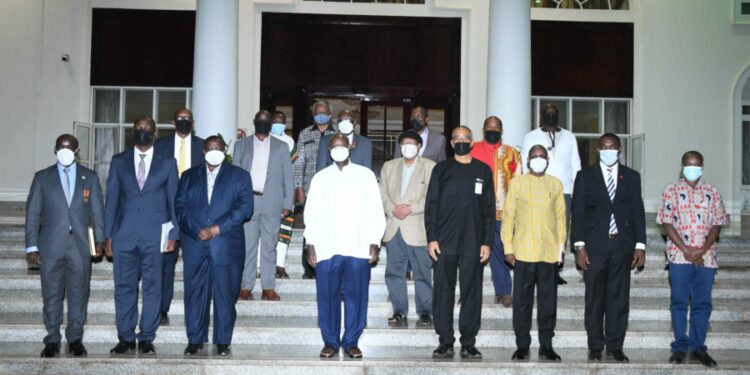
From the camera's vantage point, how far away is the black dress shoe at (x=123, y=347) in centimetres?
733

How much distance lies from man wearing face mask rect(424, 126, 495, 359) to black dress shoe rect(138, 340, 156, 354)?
8.68ft

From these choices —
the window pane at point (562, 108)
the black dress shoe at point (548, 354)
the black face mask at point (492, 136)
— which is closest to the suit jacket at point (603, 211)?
the black dress shoe at point (548, 354)

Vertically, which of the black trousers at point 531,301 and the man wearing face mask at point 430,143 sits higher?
the man wearing face mask at point 430,143

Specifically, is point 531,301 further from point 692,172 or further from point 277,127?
point 277,127

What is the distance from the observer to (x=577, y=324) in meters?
8.43

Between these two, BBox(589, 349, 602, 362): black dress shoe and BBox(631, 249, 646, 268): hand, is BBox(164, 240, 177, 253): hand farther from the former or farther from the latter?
BBox(631, 249, 646, 268): hand

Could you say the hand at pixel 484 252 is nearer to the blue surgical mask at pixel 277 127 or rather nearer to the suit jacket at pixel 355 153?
the suit jacket at pixel 355 153

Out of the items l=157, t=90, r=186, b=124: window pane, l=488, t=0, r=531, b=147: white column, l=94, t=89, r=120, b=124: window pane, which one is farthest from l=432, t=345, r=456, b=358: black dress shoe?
l=94, t=89, r=120, b=124: window pane

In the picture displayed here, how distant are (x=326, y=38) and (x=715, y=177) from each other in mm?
8232

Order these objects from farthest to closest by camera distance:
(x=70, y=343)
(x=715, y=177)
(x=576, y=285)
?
(x=715, y=177) < (x=576, y=285) < (x=70, y=343)

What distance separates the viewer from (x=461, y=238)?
7.43 meters

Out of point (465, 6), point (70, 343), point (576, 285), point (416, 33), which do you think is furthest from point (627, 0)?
point (70, 343)

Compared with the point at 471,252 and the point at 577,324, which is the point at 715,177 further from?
the point at 471,252

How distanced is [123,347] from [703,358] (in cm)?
539
